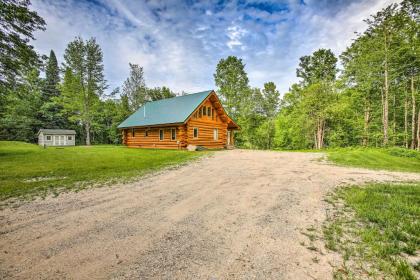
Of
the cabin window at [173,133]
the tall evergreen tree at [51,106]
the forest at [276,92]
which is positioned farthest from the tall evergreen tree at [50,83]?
the cabin window at [173,133]

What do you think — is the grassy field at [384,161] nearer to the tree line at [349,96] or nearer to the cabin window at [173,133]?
the tree line at [349,96]

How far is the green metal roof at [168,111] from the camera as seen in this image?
20.7 m

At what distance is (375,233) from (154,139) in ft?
72.4

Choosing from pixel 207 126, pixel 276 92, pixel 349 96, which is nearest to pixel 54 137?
pixel 207 126

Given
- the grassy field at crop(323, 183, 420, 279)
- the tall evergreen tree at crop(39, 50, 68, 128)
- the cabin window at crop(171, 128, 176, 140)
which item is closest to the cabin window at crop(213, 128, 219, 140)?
the cabin window at crop(171, 128, 176, 140)

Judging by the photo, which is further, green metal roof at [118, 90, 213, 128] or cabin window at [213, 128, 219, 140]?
cabin window at [213, 128, 219, 140]

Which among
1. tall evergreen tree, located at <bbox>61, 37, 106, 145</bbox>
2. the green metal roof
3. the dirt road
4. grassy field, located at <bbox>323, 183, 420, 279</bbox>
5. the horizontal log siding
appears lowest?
the dirt road

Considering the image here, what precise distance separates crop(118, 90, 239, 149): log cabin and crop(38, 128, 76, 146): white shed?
1826cm

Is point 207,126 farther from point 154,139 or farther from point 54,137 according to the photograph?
point 54,137

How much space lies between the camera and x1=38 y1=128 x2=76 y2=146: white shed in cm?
3469

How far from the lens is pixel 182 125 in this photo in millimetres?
20156

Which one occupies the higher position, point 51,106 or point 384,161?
point 51,106

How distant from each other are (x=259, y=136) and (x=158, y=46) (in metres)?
22.7

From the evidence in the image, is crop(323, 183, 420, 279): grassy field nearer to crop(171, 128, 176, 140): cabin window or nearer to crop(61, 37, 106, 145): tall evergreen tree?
crop(171, 128, 176, 140): cabin window
